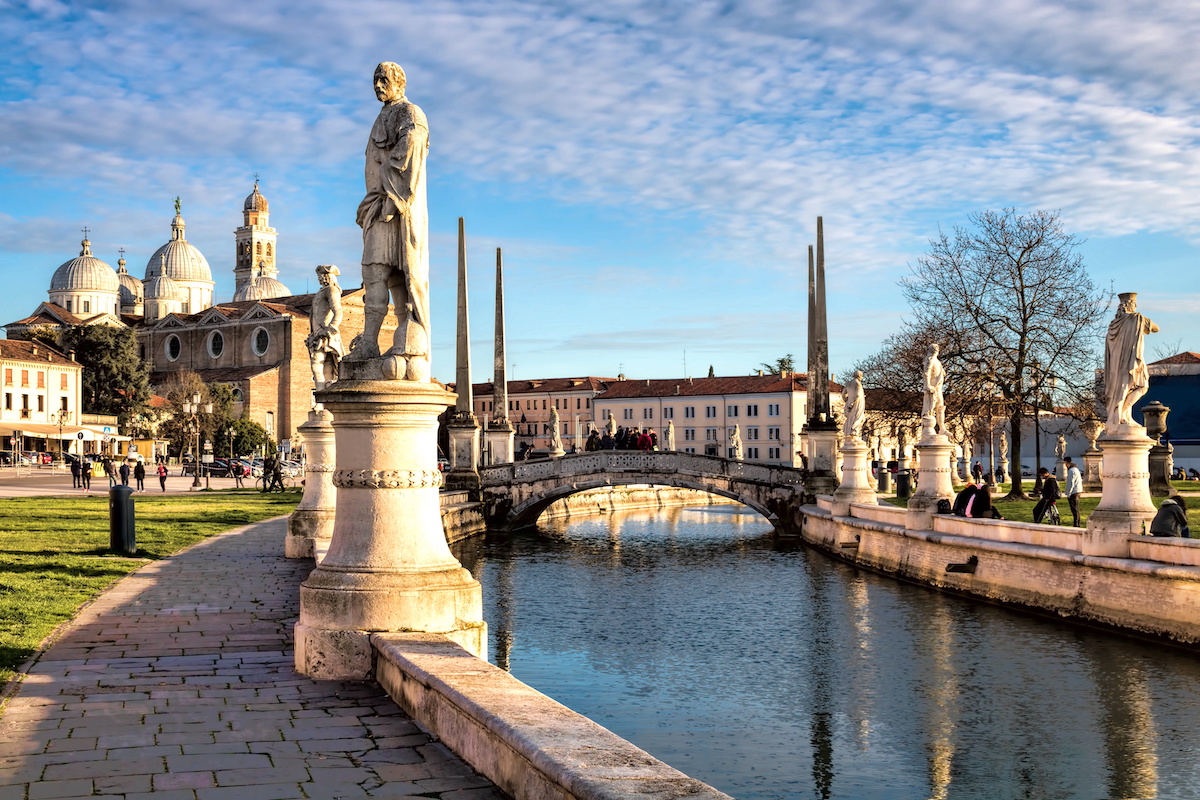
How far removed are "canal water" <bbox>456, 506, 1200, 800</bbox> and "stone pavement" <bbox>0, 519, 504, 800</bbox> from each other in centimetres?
380

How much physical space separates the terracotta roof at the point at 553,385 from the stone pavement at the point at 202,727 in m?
103

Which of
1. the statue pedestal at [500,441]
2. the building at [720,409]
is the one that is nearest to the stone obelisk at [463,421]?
A: the statue pedestal at [500,441]

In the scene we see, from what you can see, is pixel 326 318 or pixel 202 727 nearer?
pixel 202 727

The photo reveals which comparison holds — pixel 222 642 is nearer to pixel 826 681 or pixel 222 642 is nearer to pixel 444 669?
pixel 444 669

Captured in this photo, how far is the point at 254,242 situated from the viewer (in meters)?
129

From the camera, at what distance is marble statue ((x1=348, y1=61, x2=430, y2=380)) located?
7.81m

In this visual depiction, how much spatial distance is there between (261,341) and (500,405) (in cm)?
6177

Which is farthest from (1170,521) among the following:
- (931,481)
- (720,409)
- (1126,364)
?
(720,409)

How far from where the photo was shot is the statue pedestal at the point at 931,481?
70.2 ft

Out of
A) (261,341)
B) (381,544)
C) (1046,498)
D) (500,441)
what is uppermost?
(261,341)

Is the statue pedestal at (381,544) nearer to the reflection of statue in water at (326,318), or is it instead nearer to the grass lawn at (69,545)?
the grass lawn at (69,545)

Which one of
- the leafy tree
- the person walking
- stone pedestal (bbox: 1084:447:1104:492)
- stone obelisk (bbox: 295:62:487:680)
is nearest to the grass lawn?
stone obelisk (bbox: 295:62:487:680)

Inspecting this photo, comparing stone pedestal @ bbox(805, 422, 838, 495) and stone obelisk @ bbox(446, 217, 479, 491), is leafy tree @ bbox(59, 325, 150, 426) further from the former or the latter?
stone pedestal @ bbox(805, 422, 838, 495)

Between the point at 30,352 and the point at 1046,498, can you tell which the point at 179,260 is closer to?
the point at 30,352
